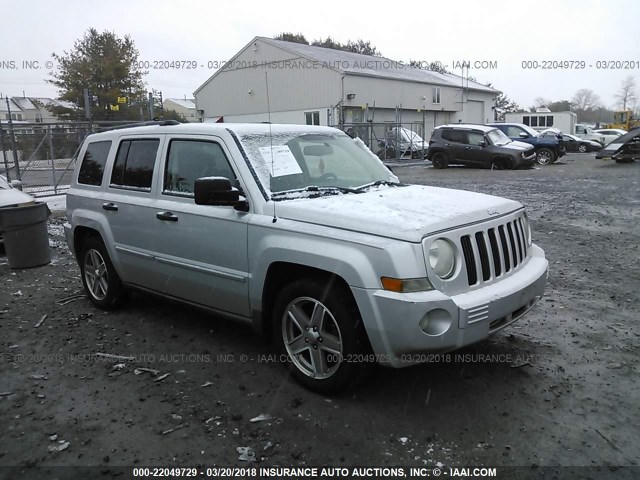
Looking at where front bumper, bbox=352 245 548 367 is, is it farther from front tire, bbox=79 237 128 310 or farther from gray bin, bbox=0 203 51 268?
gray bin, bbox=0 203 51 268

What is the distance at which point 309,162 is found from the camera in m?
4.31

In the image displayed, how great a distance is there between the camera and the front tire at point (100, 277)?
523 centimetres

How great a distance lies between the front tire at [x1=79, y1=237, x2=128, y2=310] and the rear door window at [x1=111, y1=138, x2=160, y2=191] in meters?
0.74

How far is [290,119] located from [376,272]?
114ft

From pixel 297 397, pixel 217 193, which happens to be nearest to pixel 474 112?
pixel 217 193

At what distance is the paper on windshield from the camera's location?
403 centimetres

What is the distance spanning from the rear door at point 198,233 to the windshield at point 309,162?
24 centimetres

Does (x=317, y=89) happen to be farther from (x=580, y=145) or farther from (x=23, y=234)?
(x=23, y=234)

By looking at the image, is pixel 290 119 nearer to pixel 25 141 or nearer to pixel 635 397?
pixel 25 141

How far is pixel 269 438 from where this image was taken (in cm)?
311

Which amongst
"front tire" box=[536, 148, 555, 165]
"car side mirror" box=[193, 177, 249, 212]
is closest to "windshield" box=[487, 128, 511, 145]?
"front tire" box=[536, 148, 555, 165]

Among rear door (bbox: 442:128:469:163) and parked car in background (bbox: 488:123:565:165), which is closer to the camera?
rear door (bbox: 442:128:469:163)

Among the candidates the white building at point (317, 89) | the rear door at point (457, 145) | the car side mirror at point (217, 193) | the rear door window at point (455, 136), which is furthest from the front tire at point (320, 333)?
the white building at point (317, 89)

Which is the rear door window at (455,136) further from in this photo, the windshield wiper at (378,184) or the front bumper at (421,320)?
the front bumper at (421,320)
